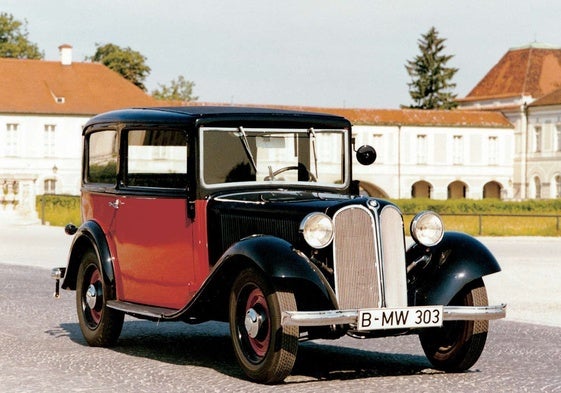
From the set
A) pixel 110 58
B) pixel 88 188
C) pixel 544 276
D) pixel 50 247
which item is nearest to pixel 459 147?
pixel 110 58

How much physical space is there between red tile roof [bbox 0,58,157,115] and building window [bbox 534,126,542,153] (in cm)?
3268

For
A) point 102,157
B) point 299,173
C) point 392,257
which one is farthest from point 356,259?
point 102,157

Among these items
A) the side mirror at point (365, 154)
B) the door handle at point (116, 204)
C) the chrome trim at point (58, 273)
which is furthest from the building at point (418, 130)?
the side mirror at point (365, 154)

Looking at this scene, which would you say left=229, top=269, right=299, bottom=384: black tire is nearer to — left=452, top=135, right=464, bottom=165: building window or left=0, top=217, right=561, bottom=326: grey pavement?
left=0, top=217, right=561, bottom=326: grey pavement

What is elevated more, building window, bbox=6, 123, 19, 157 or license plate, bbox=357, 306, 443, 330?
building window, bbox=6, 123, 19, 157

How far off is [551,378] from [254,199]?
2.52 m

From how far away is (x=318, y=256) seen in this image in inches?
349

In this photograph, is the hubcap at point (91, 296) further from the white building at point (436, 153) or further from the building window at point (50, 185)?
the white building at point (436, 153)

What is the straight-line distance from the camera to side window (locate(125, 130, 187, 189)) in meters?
10.1

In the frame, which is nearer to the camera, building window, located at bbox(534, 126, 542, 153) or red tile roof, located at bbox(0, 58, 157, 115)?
red tile roof, located at bbox(0, 58, 157, 115)

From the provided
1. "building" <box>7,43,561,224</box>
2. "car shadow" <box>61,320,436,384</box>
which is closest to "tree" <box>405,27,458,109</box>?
"building" <box>7,43,561,224</box>

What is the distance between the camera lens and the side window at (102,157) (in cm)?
1112

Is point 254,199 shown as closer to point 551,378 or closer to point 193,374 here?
point 193,374

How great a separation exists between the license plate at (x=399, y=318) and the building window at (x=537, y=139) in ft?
316
